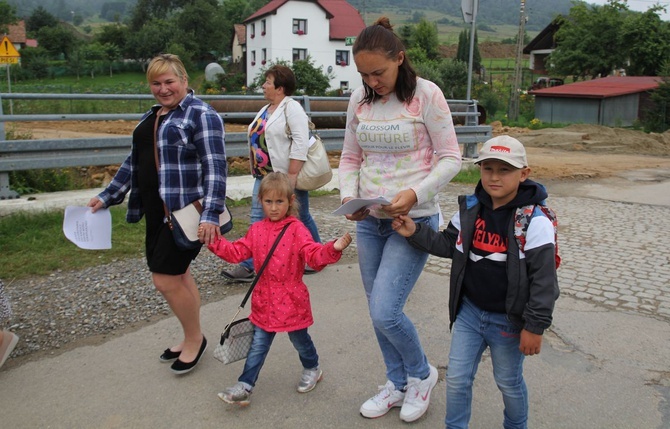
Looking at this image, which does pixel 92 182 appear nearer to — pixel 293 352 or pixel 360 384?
pixel 293 352

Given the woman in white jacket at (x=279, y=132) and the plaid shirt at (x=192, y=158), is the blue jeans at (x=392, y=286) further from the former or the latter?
the woman in white jacket at (x=279, y=132)

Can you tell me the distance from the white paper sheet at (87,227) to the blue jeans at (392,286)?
64.1 inches

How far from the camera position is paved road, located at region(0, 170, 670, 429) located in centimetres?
335

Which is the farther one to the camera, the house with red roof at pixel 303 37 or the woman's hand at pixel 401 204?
the house with red roof at pixel 303 37

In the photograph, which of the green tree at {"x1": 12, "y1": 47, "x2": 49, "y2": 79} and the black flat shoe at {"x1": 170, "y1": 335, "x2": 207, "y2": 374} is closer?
the black flat shoe at {"x1": 170, "y1": 335, "x2": 207, "y2": 374}

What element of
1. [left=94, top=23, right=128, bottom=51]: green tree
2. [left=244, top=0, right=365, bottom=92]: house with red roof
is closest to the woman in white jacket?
[left=244, top=0, right=365, bottom=92]: house with red roof

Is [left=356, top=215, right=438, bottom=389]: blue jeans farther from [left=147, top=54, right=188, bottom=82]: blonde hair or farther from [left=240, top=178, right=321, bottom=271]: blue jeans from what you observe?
[left=240, top=178, right=321, bottom=271]: blue jeans

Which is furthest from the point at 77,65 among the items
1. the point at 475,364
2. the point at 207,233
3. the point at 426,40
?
the point at 475,364

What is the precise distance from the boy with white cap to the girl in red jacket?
26.7 inches

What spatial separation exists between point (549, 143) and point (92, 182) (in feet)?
55.6

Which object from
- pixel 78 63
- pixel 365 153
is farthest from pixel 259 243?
pixel 78 63

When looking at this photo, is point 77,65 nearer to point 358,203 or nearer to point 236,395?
point 236,395

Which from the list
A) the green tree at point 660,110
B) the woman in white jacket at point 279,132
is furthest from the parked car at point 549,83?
the woman in white jacket at point 279,132

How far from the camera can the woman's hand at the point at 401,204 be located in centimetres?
295
